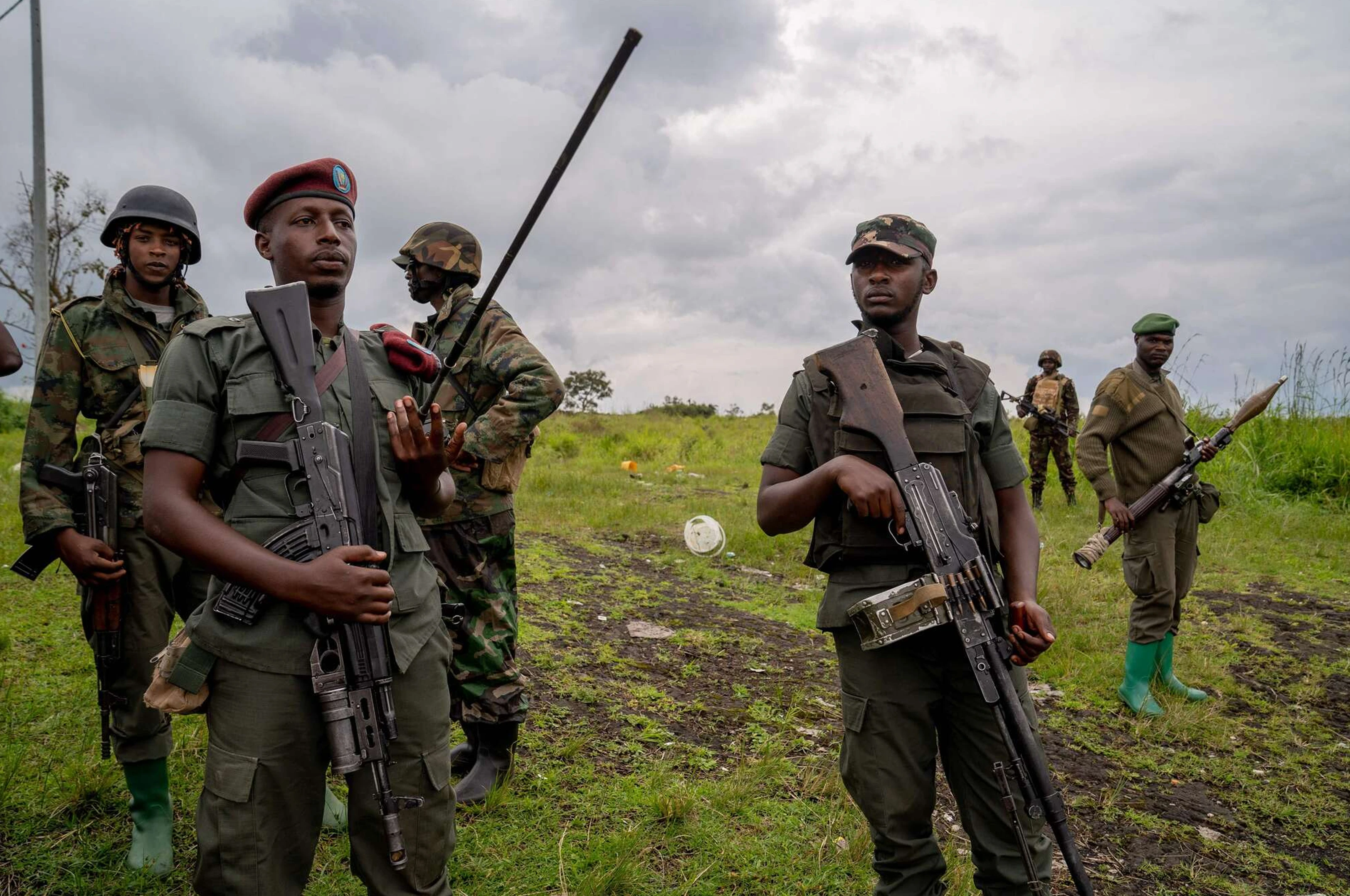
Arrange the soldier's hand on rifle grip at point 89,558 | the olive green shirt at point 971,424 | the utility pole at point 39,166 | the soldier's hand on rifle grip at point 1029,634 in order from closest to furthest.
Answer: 1. the soldier's hand on rifle grip at point 1029,634
2. the olive green shirt at point 971,424
3. the soldier's hand on rifle grip at point 89,558
4. the utility pole at point 39,166

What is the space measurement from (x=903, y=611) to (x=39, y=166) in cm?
1034

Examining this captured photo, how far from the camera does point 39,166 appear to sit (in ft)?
29.1

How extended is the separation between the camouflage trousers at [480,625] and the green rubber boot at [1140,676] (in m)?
3.46

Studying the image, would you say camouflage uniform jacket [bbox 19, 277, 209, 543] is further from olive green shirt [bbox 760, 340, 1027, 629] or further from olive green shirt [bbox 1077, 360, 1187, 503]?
olive green shirt [bbox 1077, 360, 1187, 503]

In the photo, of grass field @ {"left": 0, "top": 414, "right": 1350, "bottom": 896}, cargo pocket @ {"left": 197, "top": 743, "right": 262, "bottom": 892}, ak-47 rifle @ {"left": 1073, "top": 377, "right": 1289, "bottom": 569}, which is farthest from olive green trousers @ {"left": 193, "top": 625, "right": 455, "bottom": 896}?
ak-47 rifle @ {"left": 1073, "top": 377, "right": 1289, "bottom": 569}

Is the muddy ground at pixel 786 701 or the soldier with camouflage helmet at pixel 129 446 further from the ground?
the soldier with camouflage helmet at pixel 129 446

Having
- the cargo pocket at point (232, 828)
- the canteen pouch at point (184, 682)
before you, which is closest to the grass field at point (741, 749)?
the cargo pocket at point (232, 828)

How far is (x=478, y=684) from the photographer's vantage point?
3.36 m

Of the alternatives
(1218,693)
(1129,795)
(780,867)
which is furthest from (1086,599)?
(780,867)

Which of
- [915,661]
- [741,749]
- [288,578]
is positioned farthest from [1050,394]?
[288,578]

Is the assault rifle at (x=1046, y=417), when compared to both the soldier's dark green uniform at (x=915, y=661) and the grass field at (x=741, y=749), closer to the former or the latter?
the grass field at (x=741, y=749)

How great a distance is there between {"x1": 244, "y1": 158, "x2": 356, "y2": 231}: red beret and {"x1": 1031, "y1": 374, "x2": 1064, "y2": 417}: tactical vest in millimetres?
11140

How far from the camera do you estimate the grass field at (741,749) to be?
9.66 feet

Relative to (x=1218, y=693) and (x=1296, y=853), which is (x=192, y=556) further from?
(x=1218, y=693)
